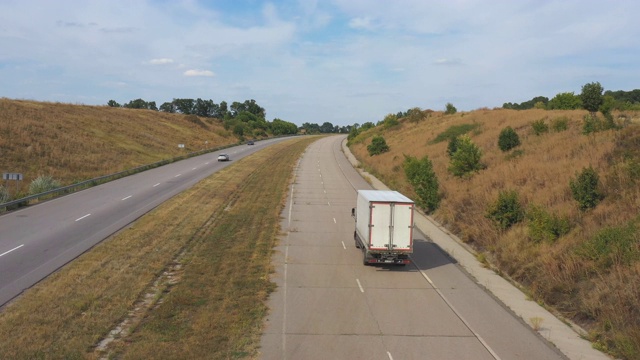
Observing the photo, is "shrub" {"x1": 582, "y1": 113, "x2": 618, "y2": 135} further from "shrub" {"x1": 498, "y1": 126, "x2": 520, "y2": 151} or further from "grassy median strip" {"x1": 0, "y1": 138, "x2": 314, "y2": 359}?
"grassy median strip" {"x1": 0, "y1": 138, "x2": 314, "y2": 359}

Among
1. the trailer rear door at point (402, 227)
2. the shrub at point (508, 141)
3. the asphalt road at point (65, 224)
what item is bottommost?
the asphalt road at point (65, 224)

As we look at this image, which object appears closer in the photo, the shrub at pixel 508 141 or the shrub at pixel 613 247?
the shrub at pixel 613 247

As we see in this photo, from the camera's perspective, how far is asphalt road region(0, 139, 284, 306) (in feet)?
60.4

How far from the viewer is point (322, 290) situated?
1722 centimetres

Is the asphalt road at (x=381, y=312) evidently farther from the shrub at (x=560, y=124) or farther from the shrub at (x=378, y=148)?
the shrub at (x=378, y=148)

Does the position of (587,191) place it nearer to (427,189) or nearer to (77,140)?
(427,189)

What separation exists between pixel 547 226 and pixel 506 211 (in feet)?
11.8

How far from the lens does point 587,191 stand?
21703 millimetres

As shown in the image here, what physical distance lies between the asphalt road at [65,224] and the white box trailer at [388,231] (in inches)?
443

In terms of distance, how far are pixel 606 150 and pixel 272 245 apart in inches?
714

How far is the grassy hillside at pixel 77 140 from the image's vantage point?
5062 centimetres

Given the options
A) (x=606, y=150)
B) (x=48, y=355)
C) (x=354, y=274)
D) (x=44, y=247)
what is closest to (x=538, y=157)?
(x=606, y=150)

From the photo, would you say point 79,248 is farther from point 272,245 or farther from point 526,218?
point 526,218

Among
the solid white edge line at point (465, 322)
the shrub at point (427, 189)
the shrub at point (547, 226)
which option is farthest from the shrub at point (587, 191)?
the shrub at point (427, 189)
